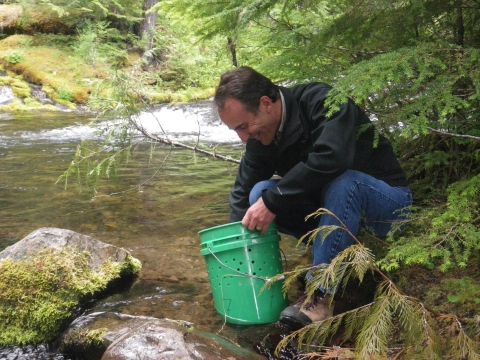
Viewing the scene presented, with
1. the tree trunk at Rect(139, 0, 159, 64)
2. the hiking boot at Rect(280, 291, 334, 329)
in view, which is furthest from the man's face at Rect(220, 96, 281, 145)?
the tree trunk at Rect(139, 0, 159, 64)

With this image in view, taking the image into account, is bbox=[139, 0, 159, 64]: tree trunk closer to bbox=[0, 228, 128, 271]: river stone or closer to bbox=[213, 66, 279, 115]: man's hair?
bbox=[0, 228, 128, 271]: river stone

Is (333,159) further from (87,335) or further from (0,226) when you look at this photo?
(0,226)

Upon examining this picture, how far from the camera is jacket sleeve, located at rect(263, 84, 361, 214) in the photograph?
2.29 meters

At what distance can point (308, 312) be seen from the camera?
2.28 meters

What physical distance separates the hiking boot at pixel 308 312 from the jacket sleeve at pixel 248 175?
71 centimetres

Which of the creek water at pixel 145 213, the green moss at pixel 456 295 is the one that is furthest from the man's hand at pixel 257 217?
the green moss at pixel 456 295

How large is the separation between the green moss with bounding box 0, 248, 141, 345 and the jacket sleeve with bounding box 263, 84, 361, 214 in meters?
1.24

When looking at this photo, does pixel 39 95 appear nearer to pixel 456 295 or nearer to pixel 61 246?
pixel 61 246

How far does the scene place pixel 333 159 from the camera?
228 centimetres

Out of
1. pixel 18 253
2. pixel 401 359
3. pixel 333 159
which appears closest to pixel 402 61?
pixel 333 159

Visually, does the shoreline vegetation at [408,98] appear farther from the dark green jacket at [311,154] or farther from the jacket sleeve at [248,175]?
the jacket sleeve at [248,175]

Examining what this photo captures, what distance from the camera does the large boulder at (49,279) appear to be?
2533 mm

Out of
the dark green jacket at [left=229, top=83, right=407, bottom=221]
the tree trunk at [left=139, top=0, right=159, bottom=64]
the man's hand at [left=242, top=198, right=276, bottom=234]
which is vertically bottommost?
the man's hand at [left=242, top=198, right=276, bottom=234]

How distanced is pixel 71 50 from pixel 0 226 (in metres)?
16.2
